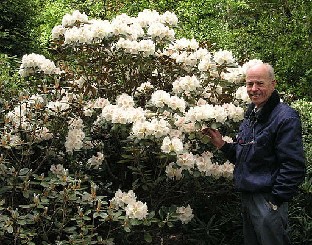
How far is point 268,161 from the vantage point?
321cm

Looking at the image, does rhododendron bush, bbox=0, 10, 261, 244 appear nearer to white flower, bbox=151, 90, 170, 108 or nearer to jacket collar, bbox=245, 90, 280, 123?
white flower, bbox=151, 90, 170, 108

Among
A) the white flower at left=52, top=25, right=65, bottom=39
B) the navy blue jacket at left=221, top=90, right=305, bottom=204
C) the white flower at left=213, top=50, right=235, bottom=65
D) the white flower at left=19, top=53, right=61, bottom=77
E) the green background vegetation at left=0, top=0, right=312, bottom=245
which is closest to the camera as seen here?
the navy blue jacket at left=221, top=90, right=305, bottom=204

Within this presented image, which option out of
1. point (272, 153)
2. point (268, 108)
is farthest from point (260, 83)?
point (272, 153)

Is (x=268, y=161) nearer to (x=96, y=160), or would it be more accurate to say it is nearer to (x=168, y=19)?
(x=96, y=160)

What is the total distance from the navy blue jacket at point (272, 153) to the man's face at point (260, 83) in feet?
0.15

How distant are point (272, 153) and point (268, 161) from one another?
6 cm

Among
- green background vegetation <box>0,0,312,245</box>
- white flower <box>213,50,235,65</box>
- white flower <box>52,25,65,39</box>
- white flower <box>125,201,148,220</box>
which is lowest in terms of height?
white flower <box>125,201,148,220</box>

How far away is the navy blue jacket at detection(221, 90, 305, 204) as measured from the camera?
10.0 feet

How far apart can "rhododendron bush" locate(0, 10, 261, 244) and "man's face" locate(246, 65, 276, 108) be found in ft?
0.95

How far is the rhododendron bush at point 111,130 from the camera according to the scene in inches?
129

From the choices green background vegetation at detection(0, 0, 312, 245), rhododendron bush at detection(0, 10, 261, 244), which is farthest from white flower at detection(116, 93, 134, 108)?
green background vegetation at detection(0, 0, 312, 245)

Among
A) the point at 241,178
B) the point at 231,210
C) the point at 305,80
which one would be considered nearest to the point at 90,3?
the point at 305,80

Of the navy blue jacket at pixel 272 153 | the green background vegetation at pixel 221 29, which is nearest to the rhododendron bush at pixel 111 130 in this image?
the navy blue jacket at pixel 272 153

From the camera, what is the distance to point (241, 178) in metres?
3.34
